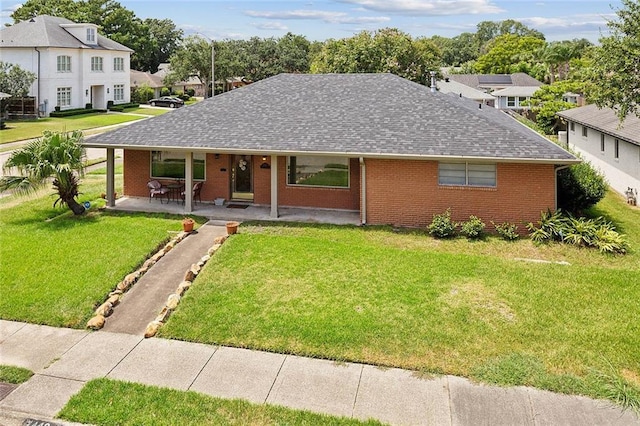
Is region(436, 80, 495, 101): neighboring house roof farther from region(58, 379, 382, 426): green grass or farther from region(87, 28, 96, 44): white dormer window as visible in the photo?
region(58, 379, 382, 426): green grass

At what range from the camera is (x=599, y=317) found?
10203 millimetres

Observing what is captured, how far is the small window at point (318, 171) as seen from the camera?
58.3 ft

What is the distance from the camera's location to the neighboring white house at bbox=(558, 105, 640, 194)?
21.5 meters

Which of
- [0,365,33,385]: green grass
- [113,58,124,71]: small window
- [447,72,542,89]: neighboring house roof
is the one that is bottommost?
[0,365,33,385]: green grass

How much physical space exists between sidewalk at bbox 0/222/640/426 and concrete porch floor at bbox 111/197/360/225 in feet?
24.3

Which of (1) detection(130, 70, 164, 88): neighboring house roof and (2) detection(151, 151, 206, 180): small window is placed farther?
(1) detection(130, 70, 164, 88): neighboring house roof

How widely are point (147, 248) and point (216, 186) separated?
548 centimetres

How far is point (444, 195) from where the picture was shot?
1590cm

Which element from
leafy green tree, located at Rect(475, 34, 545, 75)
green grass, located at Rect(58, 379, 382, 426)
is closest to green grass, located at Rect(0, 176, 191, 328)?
green grass, located at Rect(58, 379, 382, 426)

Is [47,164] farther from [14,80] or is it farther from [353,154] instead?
[14,80]

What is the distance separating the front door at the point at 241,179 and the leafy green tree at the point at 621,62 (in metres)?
12.5

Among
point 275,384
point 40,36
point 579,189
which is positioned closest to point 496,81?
point 40,36

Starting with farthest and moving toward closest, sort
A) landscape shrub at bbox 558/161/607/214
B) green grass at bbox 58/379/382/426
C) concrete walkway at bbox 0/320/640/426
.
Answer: landscape shrub at bbox 558/161/607/214 → concrete walkway at bbox 0/320/640/426 → green grass at bbox 58/379/382/426

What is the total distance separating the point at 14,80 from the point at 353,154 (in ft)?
129
